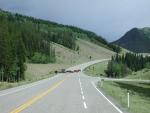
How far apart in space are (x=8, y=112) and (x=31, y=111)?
4.14 ft

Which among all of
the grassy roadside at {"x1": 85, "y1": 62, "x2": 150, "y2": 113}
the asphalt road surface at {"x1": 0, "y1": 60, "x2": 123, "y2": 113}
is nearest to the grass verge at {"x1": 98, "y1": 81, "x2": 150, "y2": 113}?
the grassy roadside at {"x1": 85, "y1": 62, "x2": 150, "y2": 113}

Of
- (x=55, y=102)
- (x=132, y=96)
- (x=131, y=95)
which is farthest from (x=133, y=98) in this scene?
(x=55, y=102)

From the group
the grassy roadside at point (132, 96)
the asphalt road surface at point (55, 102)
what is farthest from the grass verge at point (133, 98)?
the asphalt road surface at point (55, 102)

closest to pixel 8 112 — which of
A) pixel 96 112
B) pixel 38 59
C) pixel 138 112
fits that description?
pixel 96 112

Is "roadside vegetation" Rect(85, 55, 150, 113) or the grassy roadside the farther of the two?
"roadside vegetation" Rect(85, 55, 150, 113)

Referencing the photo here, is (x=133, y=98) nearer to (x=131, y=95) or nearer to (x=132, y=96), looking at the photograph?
(x=132, y=96)

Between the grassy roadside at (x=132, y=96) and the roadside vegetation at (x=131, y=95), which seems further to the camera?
the roadside vegetation at (x=131, y=95)

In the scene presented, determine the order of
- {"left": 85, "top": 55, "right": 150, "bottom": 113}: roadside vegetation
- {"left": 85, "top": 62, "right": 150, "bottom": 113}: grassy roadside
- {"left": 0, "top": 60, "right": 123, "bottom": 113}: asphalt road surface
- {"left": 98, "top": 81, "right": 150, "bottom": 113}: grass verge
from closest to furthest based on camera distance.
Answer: {"left": 0, "top": 60, "right": 123, "bottom": 113}: asphalt road surface
{"left": 98, "top": 81, "right": 150, "bottom": 113}: grass verge
{"left": 85, "top": 62, "right": 150, "bottom": 113}: grassy roadside
{"left": 85, "top": 55, "right": 150, "bottom": 113}: roadside vegetation

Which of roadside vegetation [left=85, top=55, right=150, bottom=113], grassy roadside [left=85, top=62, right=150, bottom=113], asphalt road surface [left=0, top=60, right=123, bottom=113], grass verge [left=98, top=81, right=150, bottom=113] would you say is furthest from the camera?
roadside vegetation [left=85, top=55, right=150, bottom=113]

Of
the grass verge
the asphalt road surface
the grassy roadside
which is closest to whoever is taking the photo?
the asphalt road surface

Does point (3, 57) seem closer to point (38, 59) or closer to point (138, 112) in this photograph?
point (138, 112)

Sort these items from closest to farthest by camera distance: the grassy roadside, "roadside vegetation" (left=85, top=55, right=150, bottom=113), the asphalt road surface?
the asphalt road surface, the grassy roadside, "roadside vegetation" (left=85, top=55, right=150, bottom=113)

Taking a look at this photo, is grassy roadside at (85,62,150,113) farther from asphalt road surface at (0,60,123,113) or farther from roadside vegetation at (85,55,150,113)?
asphalt road surface at (0,60,123,113)

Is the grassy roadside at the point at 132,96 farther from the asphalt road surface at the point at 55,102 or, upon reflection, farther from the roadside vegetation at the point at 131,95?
the asphalt road surface at the point at 55,102
